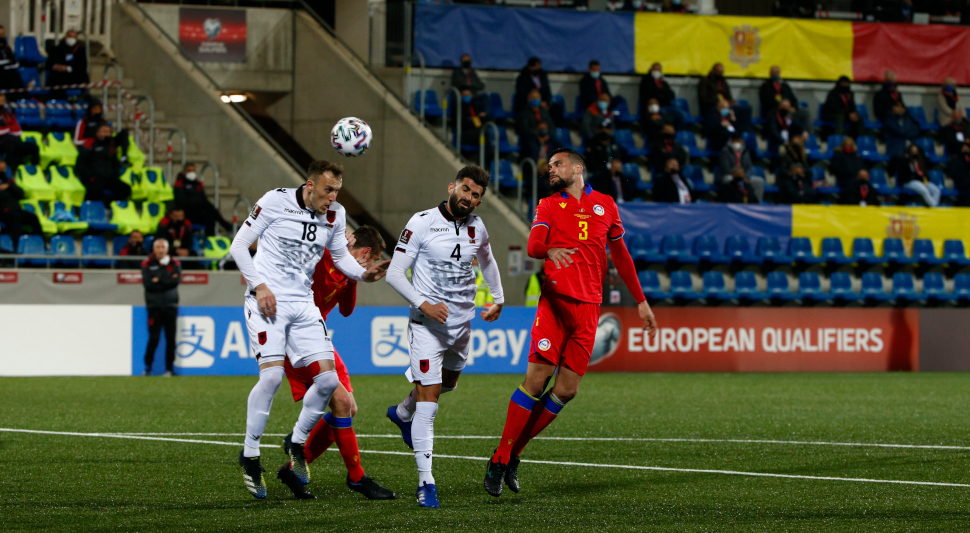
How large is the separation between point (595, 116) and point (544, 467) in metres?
16.3

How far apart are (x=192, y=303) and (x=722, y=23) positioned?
13757mm

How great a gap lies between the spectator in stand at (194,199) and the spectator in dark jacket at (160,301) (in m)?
2.76

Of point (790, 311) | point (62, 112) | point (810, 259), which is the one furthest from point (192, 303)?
point (810, 259)

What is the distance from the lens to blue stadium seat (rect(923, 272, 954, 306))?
79.0 ft

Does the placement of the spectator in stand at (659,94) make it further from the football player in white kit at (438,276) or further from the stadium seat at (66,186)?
the football player in white kit at (438,276)

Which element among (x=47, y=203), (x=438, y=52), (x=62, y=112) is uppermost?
(x=438, y=52)

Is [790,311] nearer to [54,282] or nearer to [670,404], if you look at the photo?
[670,404]

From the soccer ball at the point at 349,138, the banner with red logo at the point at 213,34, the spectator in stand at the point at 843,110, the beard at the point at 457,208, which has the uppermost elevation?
the banner with red logo at the point at 213,34

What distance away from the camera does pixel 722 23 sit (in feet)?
88.8

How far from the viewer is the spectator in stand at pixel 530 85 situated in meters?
24.5

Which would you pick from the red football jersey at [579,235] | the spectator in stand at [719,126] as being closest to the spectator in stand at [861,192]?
the spectator in stand at [719,126]

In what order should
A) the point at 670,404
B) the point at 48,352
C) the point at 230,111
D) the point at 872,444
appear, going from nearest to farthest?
the point at 872,444, the point at 670,404, the point at 48,352, the point at 230,111

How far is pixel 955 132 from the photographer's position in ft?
88.3

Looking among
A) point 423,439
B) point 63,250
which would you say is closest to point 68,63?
point 63,250
